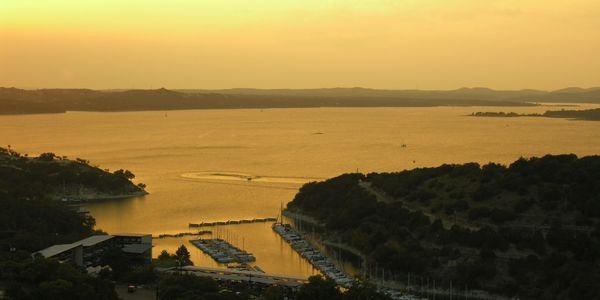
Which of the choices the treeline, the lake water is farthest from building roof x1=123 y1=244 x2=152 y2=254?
the treeline

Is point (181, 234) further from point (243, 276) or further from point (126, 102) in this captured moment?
point (126, 102)

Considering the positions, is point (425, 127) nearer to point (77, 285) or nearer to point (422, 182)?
point (422, 182)

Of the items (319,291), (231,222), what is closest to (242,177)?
(231,222)

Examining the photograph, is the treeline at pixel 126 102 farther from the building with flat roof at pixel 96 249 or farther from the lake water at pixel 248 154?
the building with flat roof at pixel 96 249

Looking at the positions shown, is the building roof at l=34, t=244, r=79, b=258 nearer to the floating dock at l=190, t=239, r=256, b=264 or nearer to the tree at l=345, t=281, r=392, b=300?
the floating dock at l=190, t=239, r=256, b=264

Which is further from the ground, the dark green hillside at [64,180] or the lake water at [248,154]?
the dark green hillside at [64,180]

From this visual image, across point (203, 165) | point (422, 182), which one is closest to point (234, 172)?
point (203, 165)

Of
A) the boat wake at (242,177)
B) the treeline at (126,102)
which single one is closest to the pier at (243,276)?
the boat wake at (242,177)
